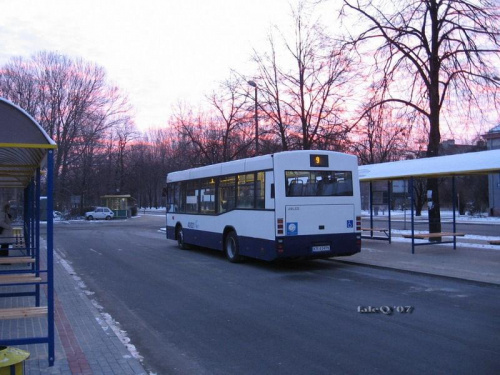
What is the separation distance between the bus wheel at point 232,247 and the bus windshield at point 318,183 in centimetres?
275

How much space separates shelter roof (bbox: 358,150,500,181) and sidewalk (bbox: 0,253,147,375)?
10.5 metres

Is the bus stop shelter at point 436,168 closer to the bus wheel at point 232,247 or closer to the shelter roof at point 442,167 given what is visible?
the shelter roof at point 442,167

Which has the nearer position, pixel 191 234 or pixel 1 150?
pixel 1 150

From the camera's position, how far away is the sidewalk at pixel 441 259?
11617 mm

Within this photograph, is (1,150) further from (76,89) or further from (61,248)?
(76,89)

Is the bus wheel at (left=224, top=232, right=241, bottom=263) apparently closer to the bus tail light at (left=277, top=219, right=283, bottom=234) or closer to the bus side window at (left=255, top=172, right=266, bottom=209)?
the bus side window at (left=255, top=172, right=266, bottom=209)

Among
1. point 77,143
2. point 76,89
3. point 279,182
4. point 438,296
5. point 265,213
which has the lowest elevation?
point 438,296

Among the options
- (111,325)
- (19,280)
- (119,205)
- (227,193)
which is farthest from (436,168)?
(119,205)

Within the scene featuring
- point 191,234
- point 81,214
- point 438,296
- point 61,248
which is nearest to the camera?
point 438,296

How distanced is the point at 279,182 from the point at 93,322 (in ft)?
20.0

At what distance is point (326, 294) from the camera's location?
31.4 feet

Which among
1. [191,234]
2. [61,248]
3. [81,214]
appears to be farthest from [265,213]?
→ [81,214]

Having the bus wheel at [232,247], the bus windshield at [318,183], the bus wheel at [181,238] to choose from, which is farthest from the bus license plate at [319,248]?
the bus wheel at [181,238]

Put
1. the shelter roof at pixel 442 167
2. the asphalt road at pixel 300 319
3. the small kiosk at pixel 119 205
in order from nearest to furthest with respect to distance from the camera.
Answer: the asphalt road at pixel 300 319 → the shelter roof at pixel 442 167 → the small kiosk at pixel 119 205
